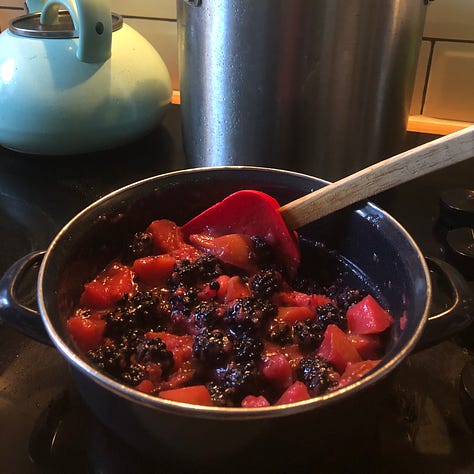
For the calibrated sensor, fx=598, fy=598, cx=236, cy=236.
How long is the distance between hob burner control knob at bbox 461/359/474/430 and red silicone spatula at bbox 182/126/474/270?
0.22m

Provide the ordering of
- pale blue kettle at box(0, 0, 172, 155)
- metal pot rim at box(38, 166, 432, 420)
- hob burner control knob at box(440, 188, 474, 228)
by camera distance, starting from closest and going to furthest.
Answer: metal pot rim at box(38, 166, 432, 420) → hob burner control knob at box(440, 188, 474, 228) → pale blue kettle at box(0, 0, 172, 155)

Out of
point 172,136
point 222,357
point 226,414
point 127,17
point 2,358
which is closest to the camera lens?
point 226,414

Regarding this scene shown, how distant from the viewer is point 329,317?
68cm

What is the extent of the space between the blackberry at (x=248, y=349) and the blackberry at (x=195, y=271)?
0.13m

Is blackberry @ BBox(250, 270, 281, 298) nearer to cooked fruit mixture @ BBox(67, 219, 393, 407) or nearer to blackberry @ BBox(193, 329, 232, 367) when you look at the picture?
cooked fruit mixture @ BBox(67, 219, 393, 407)

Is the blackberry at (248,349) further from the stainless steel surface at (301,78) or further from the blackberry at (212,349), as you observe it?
the stainless steel surface at (301,78)

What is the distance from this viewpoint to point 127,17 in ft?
4.41

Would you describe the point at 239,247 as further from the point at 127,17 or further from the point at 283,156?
the point at 127,17

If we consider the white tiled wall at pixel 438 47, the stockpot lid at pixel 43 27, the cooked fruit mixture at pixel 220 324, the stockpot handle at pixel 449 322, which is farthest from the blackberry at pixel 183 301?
the white tiled wall at pixel 438 47

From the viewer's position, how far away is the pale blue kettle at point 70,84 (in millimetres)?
Result: 990

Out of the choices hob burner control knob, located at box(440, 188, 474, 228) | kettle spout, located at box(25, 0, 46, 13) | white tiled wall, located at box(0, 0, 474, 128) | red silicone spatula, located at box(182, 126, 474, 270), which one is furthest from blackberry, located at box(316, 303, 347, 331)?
kettle spout, located at box(25, 0, 46, 13)

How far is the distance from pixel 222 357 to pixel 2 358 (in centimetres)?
29

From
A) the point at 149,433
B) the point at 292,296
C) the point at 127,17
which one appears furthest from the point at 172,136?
the point at 149,433

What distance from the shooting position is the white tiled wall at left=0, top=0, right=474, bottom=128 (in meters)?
1.11
